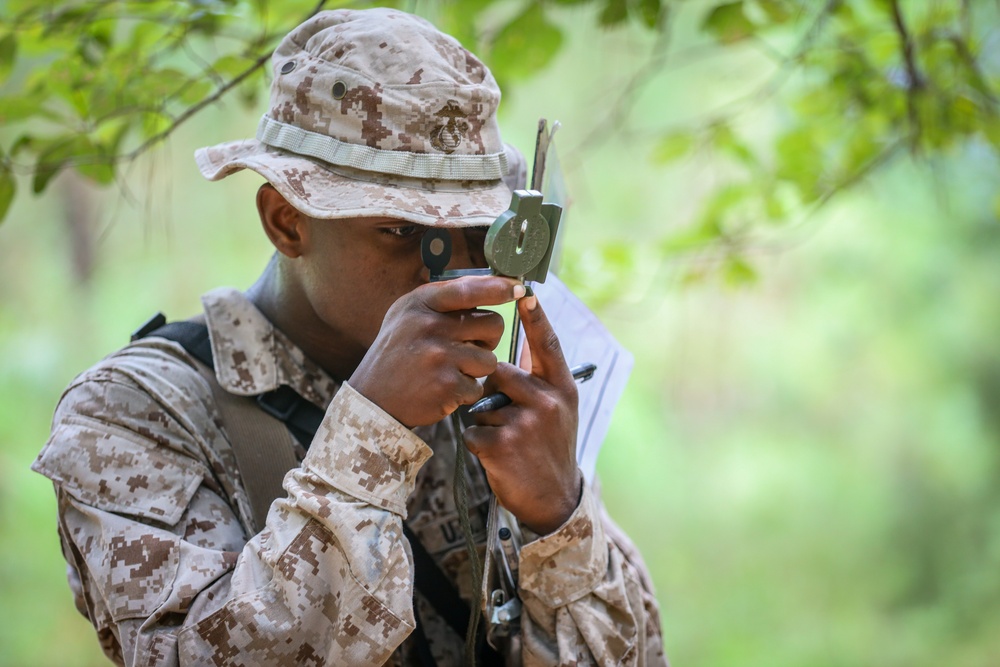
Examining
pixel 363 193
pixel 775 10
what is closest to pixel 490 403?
pixel 363 193

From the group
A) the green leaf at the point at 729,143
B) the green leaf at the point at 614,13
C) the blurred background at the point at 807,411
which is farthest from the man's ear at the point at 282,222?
the blurred background at the point at 807,411

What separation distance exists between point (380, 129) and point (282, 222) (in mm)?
242

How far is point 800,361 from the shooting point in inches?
189

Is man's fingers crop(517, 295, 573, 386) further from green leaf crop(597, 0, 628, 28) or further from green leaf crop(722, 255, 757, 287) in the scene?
green leaf crop(722, 255, 757, 287)

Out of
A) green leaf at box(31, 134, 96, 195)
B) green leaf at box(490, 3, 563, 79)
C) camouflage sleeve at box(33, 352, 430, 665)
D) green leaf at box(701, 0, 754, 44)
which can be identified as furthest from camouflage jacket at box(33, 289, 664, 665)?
green leaf at box(701, 0, 754, 44)

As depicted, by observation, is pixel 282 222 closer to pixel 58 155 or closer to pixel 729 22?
pixel 58 155

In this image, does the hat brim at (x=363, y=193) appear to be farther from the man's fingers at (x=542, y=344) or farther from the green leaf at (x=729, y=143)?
the green leaf at (x=729, y=143)

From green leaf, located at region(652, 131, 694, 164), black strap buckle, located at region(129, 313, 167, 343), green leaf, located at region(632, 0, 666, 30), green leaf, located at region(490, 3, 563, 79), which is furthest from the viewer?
green leaf, located at region(652, 131, 694, 164)

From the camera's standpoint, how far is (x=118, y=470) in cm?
119

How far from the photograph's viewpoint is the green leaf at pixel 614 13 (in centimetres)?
195

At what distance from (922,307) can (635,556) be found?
386cm

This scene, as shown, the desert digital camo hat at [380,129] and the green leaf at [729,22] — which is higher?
the desert digital camo hat at [380,129]

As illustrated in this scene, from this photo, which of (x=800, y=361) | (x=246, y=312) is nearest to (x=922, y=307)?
(x=800, y=361)

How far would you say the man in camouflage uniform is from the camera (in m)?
1.10
